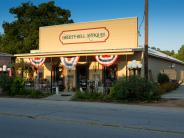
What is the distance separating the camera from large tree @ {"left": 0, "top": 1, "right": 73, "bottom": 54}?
48.2 metres

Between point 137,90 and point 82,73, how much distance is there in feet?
28.6

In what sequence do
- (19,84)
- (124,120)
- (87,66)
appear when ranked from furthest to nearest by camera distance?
1. (87,66)
2. (19,84)
3. (124,120)

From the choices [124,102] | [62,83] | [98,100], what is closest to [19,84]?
[62,83]

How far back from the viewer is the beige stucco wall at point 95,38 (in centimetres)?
2567

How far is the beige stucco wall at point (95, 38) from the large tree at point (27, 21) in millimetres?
18519

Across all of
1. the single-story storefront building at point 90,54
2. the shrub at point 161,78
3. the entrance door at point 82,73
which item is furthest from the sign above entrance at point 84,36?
the shrub at point 161,78

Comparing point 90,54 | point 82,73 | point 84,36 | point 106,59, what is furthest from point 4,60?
point 106,59

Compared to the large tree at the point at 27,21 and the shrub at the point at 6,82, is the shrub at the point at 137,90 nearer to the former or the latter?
the shrub at the point at 6,82

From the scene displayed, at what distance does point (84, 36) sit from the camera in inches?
1087

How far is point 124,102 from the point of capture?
19891 millimetres

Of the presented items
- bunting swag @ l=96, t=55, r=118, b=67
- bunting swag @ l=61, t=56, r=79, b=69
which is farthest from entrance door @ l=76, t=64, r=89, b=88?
bunting swag @ l=96, t=55, r=118, b=67

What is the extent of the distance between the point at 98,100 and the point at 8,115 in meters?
8.50

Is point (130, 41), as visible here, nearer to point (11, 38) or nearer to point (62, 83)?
point (62, 83)

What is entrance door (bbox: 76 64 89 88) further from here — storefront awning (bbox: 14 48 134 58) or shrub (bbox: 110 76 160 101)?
shrub (bbox: 110 76 160 101)
